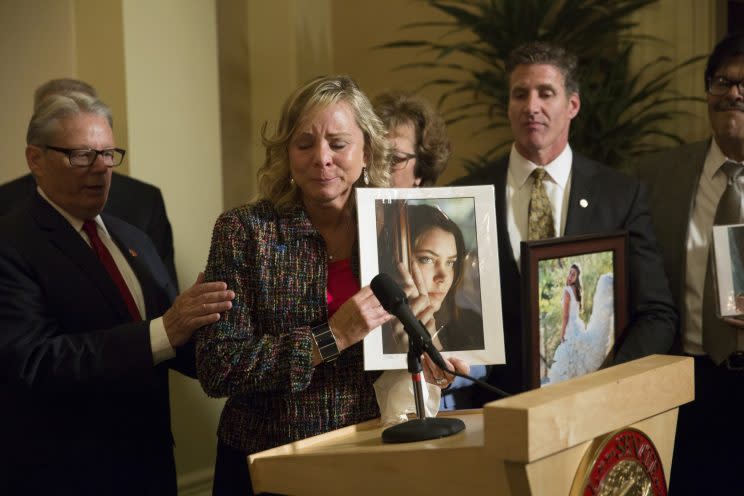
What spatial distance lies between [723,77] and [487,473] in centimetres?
172

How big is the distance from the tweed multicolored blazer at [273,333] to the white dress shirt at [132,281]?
0.27 m

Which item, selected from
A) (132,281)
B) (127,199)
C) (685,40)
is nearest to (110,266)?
(132,281)

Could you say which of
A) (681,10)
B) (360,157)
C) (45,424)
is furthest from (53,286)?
(681,10)

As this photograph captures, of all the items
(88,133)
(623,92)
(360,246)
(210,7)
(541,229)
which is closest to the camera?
(360,246)

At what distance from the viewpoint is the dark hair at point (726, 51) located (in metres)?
2.56

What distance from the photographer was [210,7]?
12.5 feet

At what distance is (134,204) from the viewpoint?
3215 millimetres

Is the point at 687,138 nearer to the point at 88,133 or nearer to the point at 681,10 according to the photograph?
the point at 681,10

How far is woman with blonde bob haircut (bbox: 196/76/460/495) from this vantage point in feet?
5.57

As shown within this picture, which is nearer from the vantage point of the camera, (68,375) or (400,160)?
(68,375)

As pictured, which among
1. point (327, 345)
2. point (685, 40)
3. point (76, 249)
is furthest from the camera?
point (685, 40)

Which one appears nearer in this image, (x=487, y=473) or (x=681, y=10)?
(x=487, y=473)

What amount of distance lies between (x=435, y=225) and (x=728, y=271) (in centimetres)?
100

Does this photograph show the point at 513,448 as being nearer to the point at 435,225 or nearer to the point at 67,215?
the point at 435,225
